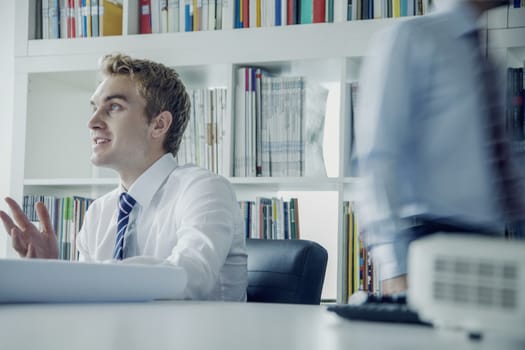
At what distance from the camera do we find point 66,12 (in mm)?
3025

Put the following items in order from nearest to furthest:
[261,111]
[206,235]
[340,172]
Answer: [206,235], [340,172], [261,111]

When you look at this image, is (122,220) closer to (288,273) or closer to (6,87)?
(288,273)

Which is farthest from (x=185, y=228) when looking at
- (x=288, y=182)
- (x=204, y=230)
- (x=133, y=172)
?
(x=288, y=182)

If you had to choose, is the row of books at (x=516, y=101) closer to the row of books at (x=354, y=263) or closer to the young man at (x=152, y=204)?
the row of books at (x=354, y=263)

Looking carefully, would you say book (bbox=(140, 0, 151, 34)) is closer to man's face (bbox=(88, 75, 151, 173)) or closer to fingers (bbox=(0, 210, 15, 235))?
man's face (bbox=(88, 75, 151, 173))

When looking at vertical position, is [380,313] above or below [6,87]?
below

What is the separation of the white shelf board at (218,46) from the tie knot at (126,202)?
2.90 ft

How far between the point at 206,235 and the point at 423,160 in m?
0.55

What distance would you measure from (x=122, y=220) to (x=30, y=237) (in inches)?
9.8

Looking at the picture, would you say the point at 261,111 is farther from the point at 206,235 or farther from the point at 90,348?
the point at 90,348

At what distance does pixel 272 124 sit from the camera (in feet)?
8.73

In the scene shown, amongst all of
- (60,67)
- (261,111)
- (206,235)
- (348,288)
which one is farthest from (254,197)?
(206,235)

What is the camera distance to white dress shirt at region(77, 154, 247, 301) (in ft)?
5.15

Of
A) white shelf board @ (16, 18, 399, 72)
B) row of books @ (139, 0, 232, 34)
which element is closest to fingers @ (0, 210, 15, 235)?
white shelf board @ (16, 18, 399, 72)
